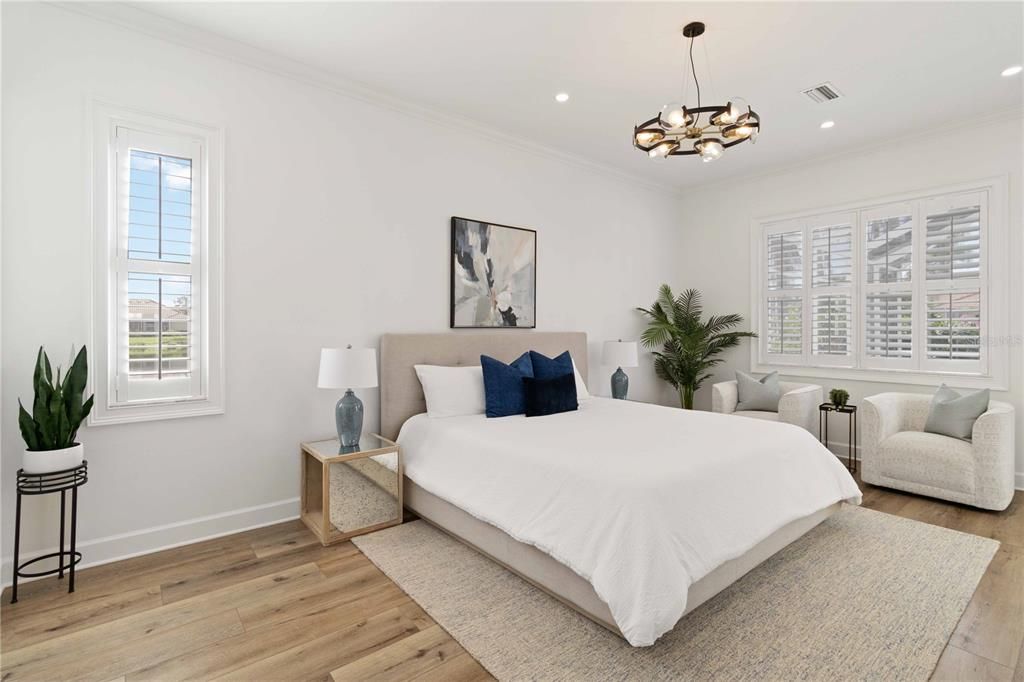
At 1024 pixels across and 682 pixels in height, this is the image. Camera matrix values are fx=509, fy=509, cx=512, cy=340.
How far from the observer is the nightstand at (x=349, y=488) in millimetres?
2904

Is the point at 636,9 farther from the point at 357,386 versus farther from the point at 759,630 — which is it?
the point at 759,630

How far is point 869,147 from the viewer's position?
4.57 meters

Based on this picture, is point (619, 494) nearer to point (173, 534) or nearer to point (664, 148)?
point (664, 148)

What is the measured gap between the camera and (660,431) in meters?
2.92

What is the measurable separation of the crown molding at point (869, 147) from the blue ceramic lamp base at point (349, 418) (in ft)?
15.2

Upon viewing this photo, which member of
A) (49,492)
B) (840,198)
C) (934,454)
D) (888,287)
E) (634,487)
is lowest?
(934,454)

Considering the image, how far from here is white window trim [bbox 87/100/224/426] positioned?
8.54 feet

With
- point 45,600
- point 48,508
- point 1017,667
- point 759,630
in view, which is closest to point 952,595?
point 1017,667

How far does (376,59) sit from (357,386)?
2010mm

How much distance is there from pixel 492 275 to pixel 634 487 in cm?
260

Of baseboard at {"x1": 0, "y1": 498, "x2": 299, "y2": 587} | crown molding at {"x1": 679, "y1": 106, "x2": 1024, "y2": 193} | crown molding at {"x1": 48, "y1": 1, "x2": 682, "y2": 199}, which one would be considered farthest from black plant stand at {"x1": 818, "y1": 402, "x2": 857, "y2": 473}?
baseboard at {"x1": 0, "y1": 498, "x2": 299, "y2": 587}

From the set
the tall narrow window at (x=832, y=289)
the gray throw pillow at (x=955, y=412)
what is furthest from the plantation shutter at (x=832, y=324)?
the gray throw pillow at (x=955, y=412)

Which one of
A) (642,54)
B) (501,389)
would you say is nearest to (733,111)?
(642,54)

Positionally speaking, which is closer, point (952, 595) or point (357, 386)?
point (952, 595)
